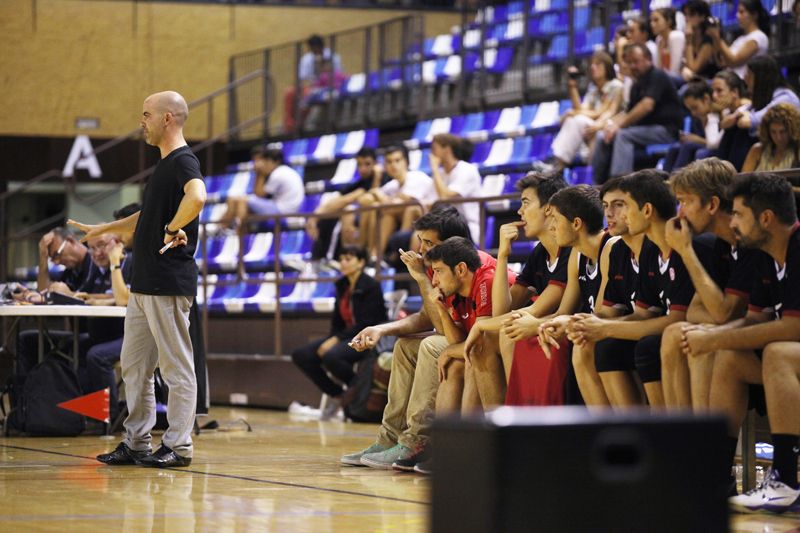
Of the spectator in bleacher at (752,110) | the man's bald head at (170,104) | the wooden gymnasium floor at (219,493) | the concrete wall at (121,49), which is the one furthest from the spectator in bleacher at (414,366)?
the concrete wall at (121,49)

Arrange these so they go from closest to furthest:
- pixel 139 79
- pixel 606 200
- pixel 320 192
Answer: pixel 606 200, pixel 320 192, pixel 139 79

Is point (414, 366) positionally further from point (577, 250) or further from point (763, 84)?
point (763, 84)

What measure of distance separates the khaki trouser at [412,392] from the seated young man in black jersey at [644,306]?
1.04 meters

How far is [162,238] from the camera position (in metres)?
5.48

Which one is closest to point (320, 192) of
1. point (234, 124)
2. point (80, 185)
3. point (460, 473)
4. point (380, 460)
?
point (234, 124)

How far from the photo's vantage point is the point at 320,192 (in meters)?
13.7

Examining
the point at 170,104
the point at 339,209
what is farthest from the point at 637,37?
the point at 170,104

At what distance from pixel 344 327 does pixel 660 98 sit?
2.78 m

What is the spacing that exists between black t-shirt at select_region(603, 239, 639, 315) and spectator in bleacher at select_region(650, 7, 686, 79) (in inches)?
193

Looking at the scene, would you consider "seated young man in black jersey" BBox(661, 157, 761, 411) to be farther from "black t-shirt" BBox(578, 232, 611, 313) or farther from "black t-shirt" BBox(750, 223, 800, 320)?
"black t-shirt" BBox(578, 232, 611, 313)

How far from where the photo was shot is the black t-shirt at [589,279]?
5133 mm

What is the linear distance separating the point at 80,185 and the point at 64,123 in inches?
33.1

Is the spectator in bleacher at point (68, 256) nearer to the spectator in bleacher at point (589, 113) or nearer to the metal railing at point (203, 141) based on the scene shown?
the spectator in bleacher at point (589, 113)

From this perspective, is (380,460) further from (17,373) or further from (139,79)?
(139,79)
